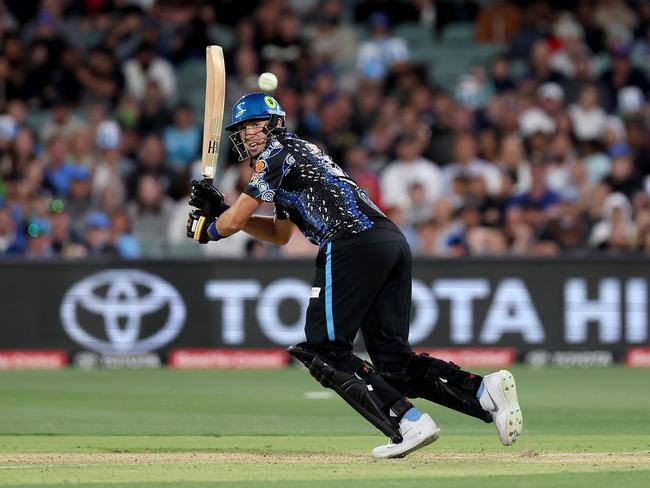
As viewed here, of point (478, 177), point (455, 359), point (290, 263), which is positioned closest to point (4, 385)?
point (290, 263)

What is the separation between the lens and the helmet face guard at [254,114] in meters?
8.64

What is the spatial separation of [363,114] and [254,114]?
10876mm

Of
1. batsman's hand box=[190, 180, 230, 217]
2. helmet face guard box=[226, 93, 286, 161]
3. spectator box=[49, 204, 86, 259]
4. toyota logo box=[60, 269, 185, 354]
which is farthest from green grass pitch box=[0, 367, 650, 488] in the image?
helmet face guard box=[226, 93, 286, 161]

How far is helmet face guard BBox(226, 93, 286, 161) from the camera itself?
864 cm

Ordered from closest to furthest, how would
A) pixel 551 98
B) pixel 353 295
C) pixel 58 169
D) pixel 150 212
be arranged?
1. pixel 353 295
2. pixel 150 212
3. pixel 58 169
4. pixel 551 98

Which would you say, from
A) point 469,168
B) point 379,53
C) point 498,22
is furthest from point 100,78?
point 498,22

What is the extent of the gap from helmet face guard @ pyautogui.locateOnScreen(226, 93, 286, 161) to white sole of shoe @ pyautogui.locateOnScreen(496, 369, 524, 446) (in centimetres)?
205

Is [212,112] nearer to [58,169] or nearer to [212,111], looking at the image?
[212,111]

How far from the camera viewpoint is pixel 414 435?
8.17 m

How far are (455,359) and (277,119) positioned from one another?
8.23 m

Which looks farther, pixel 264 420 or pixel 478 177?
pixel 478 177

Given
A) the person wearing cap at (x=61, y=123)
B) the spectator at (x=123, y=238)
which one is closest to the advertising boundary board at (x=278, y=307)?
the spectator at (x=123, y=238)

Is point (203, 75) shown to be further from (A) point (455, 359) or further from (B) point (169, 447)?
(B) point (169, 447)

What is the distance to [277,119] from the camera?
873 cm
